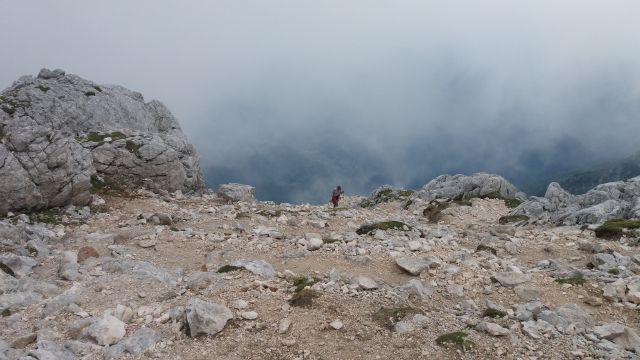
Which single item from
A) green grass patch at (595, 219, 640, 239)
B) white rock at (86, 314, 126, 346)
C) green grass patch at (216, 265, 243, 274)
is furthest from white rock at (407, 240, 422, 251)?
green grass patch at (595, 219, 640, 239)

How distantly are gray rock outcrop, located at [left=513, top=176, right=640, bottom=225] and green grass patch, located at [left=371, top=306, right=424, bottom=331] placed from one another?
2188 cm

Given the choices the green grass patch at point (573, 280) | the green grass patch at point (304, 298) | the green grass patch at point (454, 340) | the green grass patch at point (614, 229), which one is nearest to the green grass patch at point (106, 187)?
the green grass patch at point (304, 298)

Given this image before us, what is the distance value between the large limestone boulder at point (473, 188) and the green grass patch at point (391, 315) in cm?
4042

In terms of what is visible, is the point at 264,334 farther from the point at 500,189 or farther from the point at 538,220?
the point at 500,189

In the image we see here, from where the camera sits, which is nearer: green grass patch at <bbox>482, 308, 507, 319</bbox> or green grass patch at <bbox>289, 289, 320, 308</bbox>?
green grass patch at <bbox>482, 308, 507, 319</bbox>

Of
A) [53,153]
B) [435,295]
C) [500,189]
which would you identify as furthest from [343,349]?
[500,189]

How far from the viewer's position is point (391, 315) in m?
A: 13.9

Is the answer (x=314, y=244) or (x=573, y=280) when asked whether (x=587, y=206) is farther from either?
(x=314, y=244)

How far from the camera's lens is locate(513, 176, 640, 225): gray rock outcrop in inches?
1284

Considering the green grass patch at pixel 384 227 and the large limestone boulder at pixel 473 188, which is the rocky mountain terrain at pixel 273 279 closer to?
the green grass patch at pixel 384 227

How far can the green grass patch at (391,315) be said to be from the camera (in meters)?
13.5

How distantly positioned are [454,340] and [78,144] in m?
27.5

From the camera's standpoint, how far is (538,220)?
33.0m

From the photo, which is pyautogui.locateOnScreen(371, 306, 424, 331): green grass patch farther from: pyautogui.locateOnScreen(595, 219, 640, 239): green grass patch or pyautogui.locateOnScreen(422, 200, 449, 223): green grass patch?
pyautogui.locateOnScreen(422, 200, 449, 223): green grass patch
